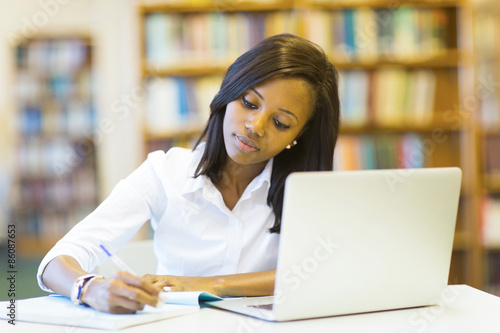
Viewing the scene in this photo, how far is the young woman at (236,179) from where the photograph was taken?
1.44 metres

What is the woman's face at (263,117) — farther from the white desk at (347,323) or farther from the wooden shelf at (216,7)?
the wooden shelf at (216,7)

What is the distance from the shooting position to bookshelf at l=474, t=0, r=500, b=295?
11.5ft

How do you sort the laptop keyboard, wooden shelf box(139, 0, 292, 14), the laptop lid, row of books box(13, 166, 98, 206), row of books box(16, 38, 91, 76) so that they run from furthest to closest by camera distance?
row of books box(13, 166, 98, 206), row of books box(16, 38, 91, 76), wooden shelf box(139, 0, 292, 14), the laptop keyboard, the laptop lid

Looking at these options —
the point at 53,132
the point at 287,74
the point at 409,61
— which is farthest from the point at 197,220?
the point at 53,132

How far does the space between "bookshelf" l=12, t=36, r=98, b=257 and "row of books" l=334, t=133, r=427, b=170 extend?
2403 millimetres

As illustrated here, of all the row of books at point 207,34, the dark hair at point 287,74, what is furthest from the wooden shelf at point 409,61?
the dark hair at point 287,74

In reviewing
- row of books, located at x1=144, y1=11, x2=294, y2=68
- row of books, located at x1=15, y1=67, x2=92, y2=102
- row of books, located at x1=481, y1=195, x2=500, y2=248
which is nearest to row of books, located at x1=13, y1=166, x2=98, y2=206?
row of books, located at x1=15, y1=67, x2=92, y2=102

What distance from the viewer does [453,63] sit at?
345 centimetres

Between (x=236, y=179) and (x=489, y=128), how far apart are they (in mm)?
2370

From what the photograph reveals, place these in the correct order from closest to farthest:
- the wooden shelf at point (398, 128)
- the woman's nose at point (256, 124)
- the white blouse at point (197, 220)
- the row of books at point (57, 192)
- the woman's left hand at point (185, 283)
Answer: the woman's left hand at point (185, 283), the woman's nose at point (256, 124), the white blouse at point (197, 220), the wooden shelf at point (398, 128), the row of books at point (57, 192)

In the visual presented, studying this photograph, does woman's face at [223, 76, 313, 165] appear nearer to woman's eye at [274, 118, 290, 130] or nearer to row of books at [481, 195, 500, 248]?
woman's eye at [274, 118, 290, 130]

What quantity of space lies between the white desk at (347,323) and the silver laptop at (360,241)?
2 centimetres

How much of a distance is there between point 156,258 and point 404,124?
2124 millimetres

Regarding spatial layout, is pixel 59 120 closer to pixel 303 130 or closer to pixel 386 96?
pixel 386 96
